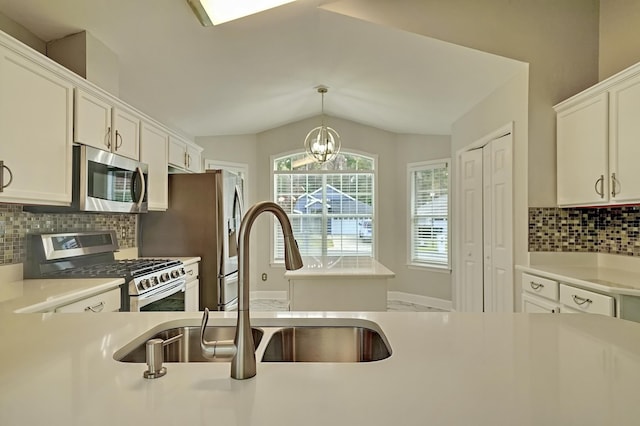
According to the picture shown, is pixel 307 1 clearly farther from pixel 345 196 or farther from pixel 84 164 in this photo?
pixel 345 196

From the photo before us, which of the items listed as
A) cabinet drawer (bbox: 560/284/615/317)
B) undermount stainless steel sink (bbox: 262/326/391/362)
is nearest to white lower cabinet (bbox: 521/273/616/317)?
cabinet drawer (bbox: 560/284/615/317)

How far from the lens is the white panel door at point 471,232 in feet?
13.9

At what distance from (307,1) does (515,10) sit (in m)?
1.75

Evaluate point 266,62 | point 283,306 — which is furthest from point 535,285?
point 283,306

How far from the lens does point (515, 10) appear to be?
10.8 ft

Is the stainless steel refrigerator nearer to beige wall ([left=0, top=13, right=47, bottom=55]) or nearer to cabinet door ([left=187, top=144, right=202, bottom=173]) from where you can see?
cabinet door ([left=187, top=144, right=202, bottom=173])

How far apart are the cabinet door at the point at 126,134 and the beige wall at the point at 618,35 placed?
12.2 ft

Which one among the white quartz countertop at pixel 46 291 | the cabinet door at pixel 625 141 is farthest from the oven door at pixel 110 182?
the cabinet door at pixel 625 141

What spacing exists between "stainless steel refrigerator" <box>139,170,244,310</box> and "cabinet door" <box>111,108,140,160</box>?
0.73 meters

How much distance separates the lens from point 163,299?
9.48 feet

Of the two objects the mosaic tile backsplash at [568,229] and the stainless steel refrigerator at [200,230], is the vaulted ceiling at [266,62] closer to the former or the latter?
the stainless steel refrigerator at [200,230]

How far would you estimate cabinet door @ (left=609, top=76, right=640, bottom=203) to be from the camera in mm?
2424

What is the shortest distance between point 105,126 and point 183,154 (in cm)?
153

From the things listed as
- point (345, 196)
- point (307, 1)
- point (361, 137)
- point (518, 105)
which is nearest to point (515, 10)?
point (518, 105)
